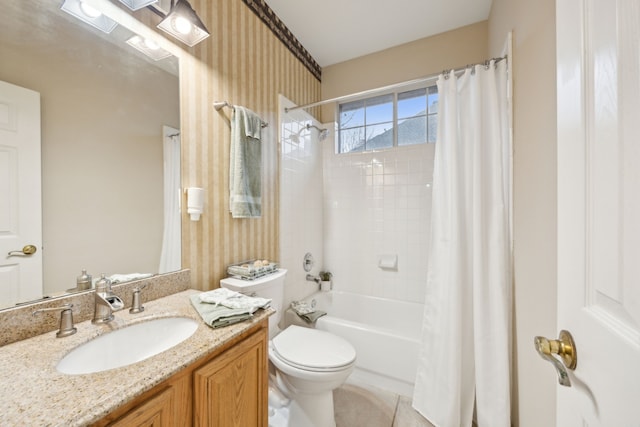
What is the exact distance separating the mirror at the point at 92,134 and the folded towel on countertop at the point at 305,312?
1.12 m

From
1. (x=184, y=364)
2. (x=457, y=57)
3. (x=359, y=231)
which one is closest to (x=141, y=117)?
(x=184, y=364)

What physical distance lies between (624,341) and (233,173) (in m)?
1.58

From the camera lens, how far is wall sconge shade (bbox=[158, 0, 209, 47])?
110 centimetres

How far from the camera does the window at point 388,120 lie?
233 cm

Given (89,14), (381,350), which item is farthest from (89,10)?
(381,350)

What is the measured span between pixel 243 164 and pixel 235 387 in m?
1.15

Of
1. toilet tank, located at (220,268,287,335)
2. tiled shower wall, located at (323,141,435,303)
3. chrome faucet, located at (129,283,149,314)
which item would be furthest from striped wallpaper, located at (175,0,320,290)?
tiled shower wall, located at (323,141,435,303)

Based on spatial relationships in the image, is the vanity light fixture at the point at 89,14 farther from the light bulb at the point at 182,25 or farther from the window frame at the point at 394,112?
the window frame at the point at 394,112

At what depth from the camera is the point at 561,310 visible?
1.79 feet

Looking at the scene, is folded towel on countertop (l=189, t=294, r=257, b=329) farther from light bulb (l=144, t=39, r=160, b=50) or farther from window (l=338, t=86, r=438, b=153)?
window (l=338, t=86, r=438, b=153)

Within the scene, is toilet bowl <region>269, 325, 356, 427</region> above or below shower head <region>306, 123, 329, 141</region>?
below

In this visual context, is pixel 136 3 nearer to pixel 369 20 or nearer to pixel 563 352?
pixel 369 20

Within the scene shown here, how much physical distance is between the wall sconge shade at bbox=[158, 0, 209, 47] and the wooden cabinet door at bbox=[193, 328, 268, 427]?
139 centimetres

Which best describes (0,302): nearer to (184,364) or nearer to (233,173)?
(184,364)
